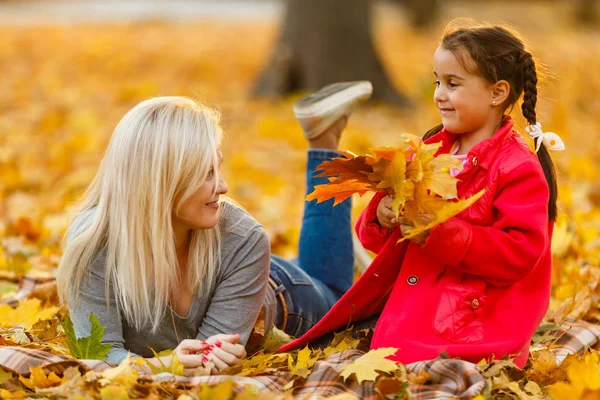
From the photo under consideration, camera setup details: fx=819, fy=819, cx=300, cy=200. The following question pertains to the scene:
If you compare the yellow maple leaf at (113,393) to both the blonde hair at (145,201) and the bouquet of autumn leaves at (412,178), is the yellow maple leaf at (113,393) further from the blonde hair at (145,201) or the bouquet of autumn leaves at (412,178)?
the bouquet of autumn leaves at (412,178)

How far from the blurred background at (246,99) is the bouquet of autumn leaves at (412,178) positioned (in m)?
0.40

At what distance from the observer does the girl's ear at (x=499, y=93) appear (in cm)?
228

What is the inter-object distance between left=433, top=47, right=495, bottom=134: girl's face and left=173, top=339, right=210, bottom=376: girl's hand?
95cm

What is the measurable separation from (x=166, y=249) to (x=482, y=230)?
3.00ft

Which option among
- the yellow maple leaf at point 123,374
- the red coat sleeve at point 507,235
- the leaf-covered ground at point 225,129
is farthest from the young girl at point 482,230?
the yellow maple leaf at point 123,374

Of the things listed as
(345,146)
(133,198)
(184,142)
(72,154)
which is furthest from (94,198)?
(345,146)

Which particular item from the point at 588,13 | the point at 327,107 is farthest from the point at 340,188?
the point at 588,13

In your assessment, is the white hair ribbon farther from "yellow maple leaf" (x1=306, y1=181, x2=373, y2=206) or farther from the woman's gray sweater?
the woman's gray sweater

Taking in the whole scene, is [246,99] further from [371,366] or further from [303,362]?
[371,366]

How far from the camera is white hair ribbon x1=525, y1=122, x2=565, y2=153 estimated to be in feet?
7.70

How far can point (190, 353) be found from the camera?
7.64 feet

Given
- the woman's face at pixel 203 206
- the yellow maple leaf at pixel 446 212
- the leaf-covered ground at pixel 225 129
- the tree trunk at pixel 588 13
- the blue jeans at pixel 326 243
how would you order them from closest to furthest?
the yellow maple leaf at pixel 446 212, the woman's face at pixel 203 206, the leaf-covered ground at pixel 225 129, the blue jeans at pixel 326 243, the tree trunk at pixel 588 13

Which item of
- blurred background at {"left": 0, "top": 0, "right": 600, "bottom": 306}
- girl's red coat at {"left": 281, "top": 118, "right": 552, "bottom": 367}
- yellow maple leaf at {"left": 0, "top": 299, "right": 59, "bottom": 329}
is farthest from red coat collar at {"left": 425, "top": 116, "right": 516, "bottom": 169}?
yellow maple leaf at {"left": 0, "top": 299, "right": 59, "bottom": 329}

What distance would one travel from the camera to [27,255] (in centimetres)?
380
